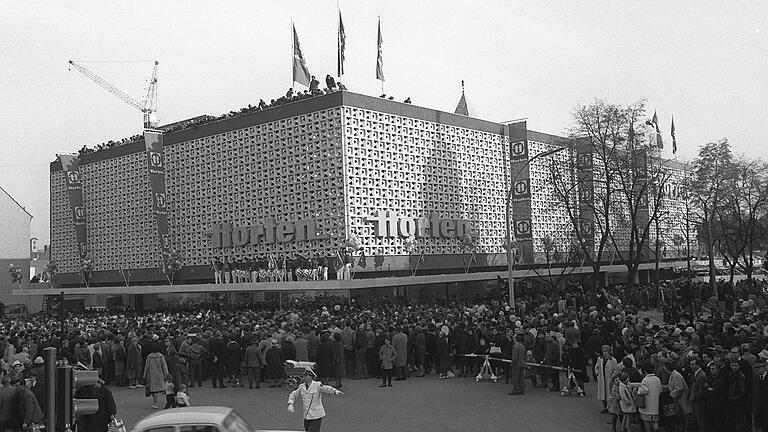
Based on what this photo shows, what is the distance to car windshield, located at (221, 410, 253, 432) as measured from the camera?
704 cm

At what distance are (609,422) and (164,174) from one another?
43.9 m

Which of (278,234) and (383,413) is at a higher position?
(278,234)

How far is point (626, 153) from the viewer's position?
117 feet

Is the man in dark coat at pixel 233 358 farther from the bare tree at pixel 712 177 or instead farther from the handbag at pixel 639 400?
the bare tree at pixel 712 177

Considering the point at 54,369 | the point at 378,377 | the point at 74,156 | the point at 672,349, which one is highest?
the point at 74,156

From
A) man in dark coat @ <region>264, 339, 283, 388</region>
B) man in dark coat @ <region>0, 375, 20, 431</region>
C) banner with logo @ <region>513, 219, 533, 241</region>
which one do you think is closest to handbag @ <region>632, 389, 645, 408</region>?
man in dark coat @ <region>264, 339, 283, 388</region>

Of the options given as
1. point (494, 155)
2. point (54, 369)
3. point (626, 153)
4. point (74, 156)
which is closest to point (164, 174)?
point (74, 156)

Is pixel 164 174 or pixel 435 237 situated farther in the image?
pixel 164 174

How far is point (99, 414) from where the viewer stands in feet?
34.5

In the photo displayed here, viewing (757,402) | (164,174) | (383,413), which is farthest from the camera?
(164,174)

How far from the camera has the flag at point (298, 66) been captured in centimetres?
4212

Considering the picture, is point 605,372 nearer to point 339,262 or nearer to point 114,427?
point 114,427

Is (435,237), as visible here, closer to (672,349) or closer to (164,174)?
(164,174)

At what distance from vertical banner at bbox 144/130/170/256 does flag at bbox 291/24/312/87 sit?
14.0m
